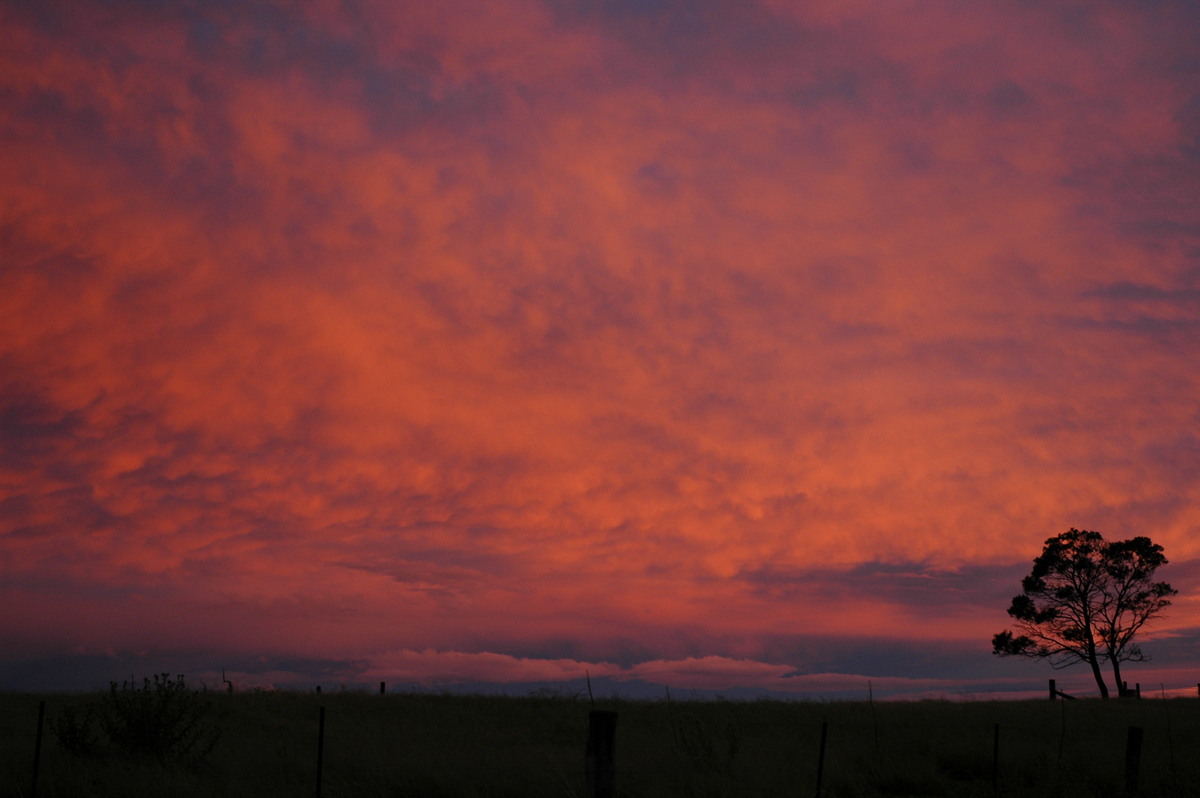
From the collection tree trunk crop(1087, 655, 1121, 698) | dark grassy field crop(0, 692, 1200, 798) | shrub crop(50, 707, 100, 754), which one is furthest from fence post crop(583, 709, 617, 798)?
tree trunk crop(1087, 655, 1121, 698)

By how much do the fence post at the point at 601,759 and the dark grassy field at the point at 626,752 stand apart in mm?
6000

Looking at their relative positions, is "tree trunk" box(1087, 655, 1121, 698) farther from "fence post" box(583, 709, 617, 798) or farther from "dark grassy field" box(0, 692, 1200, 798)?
"fence post" box(583, 709, 617, 798)

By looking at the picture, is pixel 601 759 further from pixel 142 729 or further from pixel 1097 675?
pixel 1097 675

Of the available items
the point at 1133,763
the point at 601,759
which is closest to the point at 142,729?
the point at 601,759

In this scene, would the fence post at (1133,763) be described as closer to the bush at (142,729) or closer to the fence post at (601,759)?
the fence post at (601,759)

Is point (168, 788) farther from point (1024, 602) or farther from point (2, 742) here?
point (1024, 602)

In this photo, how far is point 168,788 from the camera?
17.1m

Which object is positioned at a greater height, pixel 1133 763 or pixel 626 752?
pixel 1133 763

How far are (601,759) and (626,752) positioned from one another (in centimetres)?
1243

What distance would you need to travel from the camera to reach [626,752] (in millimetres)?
22859

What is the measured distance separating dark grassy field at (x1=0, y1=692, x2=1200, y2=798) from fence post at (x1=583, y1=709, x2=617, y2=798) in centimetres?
600

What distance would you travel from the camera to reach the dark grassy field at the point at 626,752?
714 inches

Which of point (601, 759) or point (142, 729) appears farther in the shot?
point (142, 729)

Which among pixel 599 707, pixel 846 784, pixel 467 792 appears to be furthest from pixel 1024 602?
pixel 467 792
